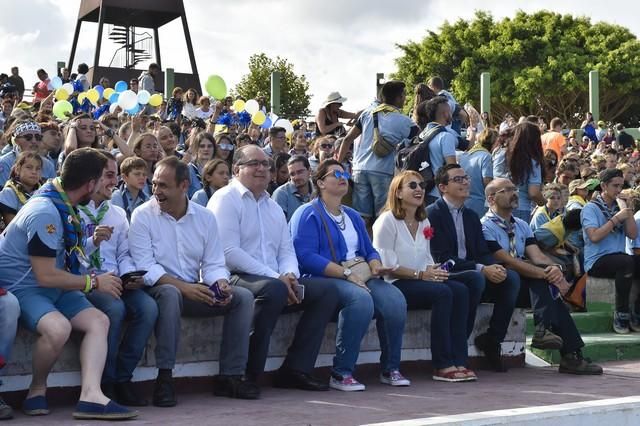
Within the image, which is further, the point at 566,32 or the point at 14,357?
the point at 566,32

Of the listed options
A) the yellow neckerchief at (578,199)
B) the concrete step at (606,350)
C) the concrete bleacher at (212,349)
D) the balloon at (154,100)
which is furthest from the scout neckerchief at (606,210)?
the balloon at (154,100)

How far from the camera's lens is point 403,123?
34.9 feet

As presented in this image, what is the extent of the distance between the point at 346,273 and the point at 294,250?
1.44 feet

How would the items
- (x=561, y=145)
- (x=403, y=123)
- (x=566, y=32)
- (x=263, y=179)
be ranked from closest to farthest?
(x=263, y=179) < (x=403, y=123) < (x=561, y=145) < (x=566, y=32)

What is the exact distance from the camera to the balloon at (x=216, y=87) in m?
18.9

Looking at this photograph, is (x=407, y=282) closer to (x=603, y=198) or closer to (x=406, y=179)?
(x=406, y=179)

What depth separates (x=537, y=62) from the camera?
166ft

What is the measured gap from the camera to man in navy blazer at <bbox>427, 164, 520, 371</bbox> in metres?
9.00

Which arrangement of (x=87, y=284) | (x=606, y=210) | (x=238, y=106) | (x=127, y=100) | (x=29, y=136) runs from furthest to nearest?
1. (x=238, y=106)
2. (x=127, y=100)
3. (x=606, y=210)
4. (x=29, y=136)
5. (x=87, y=284)

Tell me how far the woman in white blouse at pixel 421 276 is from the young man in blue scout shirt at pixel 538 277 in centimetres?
79

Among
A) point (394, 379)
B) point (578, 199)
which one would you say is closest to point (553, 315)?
point (394, 379)

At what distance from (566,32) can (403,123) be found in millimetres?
42453

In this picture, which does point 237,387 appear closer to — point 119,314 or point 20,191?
point 119,314

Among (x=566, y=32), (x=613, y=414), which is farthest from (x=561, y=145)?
(x=566, y=32)
